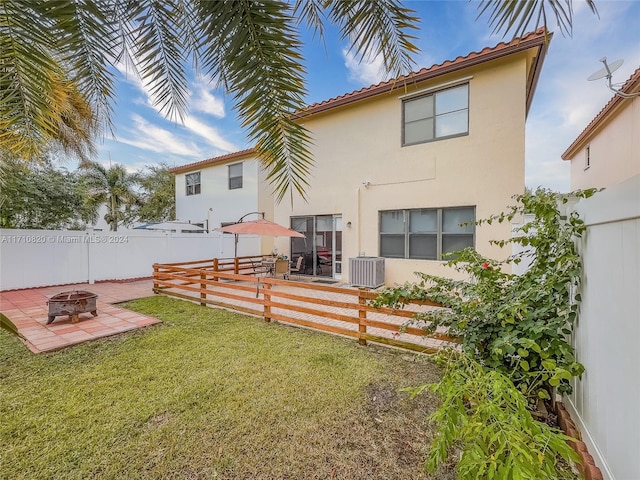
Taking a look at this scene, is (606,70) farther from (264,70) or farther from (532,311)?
(264,70)

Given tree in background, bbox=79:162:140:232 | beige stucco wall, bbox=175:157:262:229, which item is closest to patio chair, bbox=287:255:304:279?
beige stucco wall, bbox=175:157:262:229

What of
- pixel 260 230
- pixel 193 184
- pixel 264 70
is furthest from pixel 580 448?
pixel 193 184

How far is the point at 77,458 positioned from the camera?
92.2 inches

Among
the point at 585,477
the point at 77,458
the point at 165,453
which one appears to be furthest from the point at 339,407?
the point at 77,458

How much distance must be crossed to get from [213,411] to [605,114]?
13053mm

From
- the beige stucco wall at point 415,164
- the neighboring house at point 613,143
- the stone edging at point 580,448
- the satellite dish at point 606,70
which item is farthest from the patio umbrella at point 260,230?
the neighboring house at point 613,143

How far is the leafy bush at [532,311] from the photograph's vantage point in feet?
7.64

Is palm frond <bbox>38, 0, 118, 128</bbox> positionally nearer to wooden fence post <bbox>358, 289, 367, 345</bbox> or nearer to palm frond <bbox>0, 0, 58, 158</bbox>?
palm frond <bbox>0, 0, 58, 158</bbox>

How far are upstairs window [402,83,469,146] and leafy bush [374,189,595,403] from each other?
565cm

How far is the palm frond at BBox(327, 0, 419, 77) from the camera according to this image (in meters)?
2.04

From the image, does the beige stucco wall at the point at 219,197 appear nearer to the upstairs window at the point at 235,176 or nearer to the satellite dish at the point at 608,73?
the upstairs window at the point at 235,176

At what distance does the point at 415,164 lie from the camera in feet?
27.8

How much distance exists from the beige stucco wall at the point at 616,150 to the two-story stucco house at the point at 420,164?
2446 mm

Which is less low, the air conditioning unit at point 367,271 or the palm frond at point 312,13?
the palm frond at point 312,13
